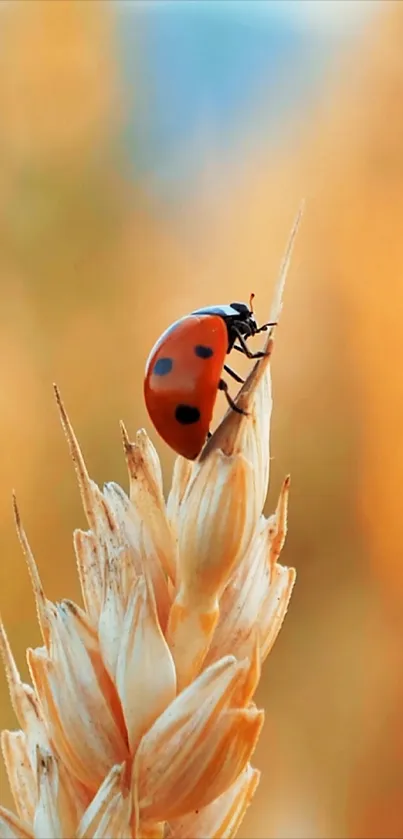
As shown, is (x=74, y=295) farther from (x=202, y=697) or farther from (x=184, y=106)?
(x=202, y=697)

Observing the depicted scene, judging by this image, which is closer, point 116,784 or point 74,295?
point 116,784

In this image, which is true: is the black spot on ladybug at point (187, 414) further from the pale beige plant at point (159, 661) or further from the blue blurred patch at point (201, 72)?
the blue blurred patch at point (201, 72)

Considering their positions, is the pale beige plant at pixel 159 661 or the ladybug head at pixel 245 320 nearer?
the pale beige plant at pixel 159 661

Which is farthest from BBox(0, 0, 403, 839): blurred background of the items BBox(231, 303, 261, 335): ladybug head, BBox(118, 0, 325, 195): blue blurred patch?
BBox(231, 303, 261, 335): ladybug head

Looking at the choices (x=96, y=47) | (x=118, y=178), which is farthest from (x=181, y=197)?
(x=96, y=47)

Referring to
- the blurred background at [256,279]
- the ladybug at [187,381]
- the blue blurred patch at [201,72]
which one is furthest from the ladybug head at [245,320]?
the blue blurred patch at [201,72]

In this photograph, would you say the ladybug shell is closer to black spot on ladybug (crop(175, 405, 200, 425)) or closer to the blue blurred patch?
black spot on ladybug (crop(175, 405, 200, 425))

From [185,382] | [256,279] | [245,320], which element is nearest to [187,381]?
[185,382]
